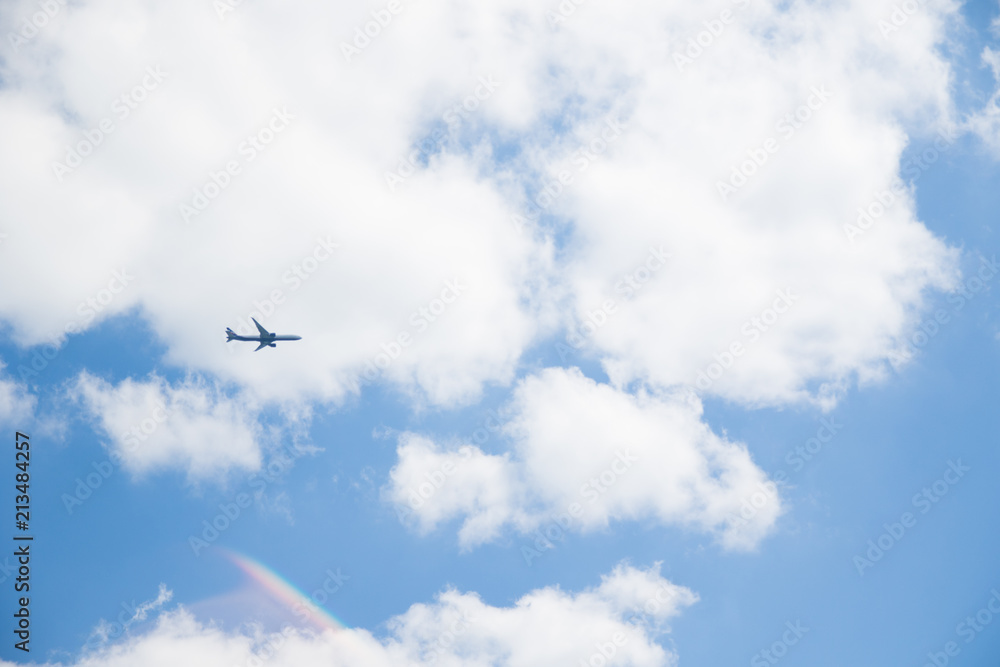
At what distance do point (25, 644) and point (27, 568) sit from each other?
458 inches

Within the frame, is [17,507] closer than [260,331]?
Yes

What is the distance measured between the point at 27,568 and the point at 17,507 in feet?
38.7

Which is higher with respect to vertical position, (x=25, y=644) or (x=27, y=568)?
(x=27, y=568)

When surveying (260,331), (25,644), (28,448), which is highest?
(260,331)

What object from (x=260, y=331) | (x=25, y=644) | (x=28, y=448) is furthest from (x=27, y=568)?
(x=260, y=331)

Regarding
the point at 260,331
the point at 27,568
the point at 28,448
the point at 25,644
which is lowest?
the point at 25,644

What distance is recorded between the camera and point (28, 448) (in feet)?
394

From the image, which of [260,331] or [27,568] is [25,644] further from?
A: [260,331]

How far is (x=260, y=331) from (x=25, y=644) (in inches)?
2841

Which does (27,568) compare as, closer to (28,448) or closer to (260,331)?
(28,448)

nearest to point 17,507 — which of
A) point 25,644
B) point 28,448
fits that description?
point 28,448

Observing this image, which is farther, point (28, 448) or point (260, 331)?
point (260, 331)

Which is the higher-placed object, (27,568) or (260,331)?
(260,331)

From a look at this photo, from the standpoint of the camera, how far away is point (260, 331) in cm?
16688
